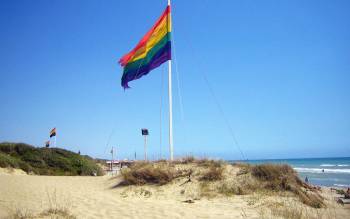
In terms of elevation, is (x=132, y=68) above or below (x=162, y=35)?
below

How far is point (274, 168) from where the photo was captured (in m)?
11.3

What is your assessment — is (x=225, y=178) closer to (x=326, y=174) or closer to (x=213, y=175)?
(x=213, y=175)

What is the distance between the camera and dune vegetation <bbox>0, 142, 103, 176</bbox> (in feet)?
77.7

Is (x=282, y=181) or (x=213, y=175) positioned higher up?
(x=213, y=175)

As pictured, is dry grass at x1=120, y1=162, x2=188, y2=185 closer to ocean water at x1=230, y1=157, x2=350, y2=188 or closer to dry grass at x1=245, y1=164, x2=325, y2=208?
dry grass at x1=245, y1=164, x2=325, y2=208

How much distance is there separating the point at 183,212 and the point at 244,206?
2.00 m

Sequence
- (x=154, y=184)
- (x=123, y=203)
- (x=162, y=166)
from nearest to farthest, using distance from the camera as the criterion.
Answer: (x=123, y=203)
(x=154, y=184)
(x=162, y=166)

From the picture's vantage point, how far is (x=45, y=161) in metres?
25.3

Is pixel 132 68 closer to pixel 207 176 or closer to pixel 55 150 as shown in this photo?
pixel 207 176

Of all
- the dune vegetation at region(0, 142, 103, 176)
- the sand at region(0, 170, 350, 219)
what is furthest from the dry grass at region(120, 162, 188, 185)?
the dune vegetation at region(0, 142, 103, 176)

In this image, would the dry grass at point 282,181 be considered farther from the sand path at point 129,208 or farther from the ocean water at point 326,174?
the sand path at point 129,208

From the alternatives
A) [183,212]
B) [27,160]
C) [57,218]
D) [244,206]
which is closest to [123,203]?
[183,212]

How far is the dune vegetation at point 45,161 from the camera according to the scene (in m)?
23.7

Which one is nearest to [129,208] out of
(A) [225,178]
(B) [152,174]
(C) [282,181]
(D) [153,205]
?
(D) [153,205]
